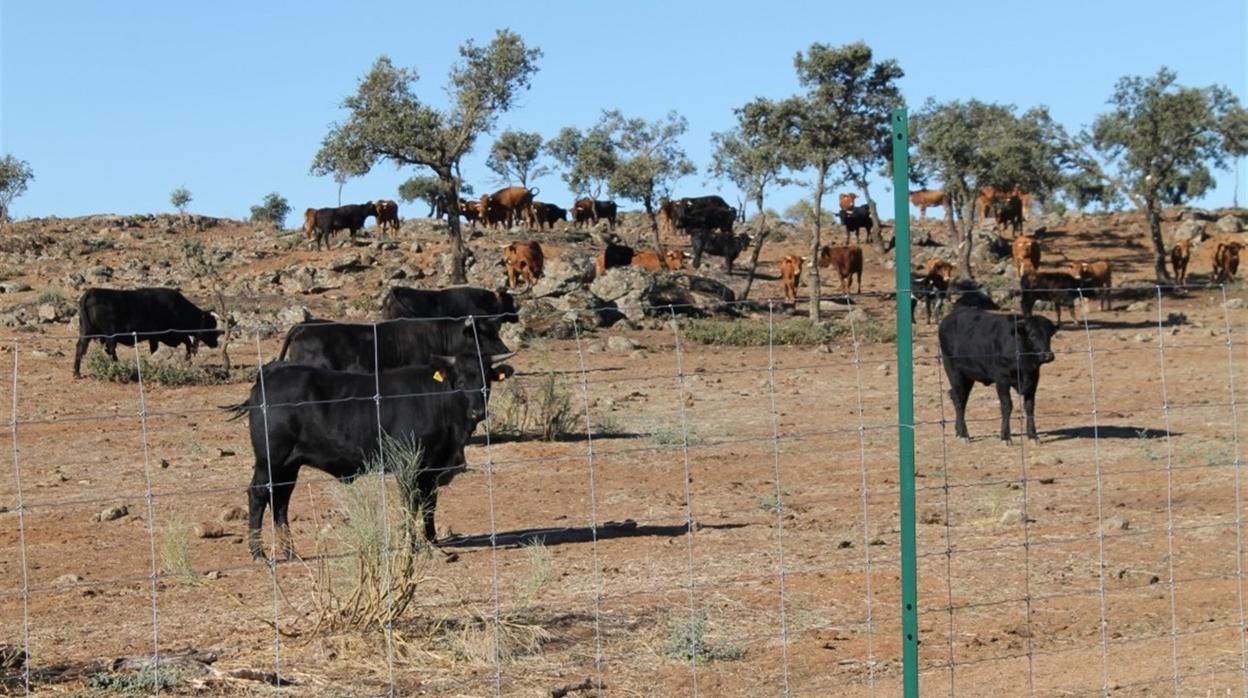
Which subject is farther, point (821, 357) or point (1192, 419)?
point (821, 357)

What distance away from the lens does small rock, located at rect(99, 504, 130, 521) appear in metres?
12.9

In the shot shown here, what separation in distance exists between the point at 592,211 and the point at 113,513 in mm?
41895

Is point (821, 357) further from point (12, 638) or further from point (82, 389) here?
point (12, 638)

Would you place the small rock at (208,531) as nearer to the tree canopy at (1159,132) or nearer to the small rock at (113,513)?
the small rock at (113,513)

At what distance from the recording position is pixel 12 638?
879cm

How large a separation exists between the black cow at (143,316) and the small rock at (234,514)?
39.3 ft

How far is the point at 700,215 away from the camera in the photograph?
48844 mm

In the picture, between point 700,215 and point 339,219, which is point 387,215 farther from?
point 700,215

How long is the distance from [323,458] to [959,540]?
4.73 metres

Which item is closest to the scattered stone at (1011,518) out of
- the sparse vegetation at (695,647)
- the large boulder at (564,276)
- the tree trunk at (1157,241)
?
the sparse vegetation at (695,647)

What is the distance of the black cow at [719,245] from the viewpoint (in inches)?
1673

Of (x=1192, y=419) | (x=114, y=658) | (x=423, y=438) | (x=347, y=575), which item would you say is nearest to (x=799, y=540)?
(x=423, y=438)

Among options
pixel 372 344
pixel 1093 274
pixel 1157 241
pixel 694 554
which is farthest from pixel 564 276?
pixel 694 554

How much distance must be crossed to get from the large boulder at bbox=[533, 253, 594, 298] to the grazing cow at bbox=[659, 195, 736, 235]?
42.8ft
